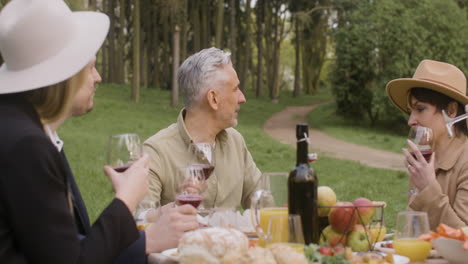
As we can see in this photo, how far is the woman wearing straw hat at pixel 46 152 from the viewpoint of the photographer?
2.31 m

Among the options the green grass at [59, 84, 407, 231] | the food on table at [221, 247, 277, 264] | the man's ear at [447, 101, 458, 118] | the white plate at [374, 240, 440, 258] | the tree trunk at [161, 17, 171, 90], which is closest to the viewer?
the food on table at [221, 247, 277, 264]

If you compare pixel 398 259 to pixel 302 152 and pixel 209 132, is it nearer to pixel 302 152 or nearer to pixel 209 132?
pixel 302 152

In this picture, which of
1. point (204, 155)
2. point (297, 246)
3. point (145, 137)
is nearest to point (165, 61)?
point (145, 137)

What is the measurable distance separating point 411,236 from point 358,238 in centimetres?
24

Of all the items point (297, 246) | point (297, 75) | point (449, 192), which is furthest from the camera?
point (297, 75)

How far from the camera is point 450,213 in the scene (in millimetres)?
3721

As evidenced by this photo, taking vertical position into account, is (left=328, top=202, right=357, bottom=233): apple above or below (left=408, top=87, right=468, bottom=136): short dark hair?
below

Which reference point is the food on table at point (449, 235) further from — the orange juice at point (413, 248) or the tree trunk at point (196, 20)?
the tree trunk at point (196, 20)

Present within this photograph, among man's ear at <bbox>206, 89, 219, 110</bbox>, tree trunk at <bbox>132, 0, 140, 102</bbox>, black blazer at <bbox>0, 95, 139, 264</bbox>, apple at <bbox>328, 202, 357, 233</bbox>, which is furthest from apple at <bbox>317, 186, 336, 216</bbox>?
tree trunk at <bbox>132, 0, 140, 102</bbox>

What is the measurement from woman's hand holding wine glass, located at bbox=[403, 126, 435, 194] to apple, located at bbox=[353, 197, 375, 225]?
73 cm

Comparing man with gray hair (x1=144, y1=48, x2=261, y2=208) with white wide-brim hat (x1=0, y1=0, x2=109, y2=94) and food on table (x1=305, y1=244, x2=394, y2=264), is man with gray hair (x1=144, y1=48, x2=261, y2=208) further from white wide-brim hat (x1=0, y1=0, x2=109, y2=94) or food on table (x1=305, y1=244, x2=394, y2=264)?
A: white wide-brim hat (x1=0, y1=0, x2=109, y2=94)

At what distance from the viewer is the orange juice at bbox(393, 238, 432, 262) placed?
294 cm

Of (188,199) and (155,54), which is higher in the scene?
(188,199)

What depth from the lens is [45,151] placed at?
7.68 ft
